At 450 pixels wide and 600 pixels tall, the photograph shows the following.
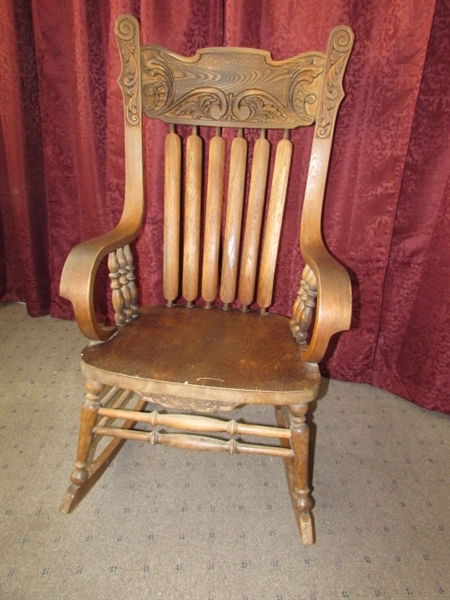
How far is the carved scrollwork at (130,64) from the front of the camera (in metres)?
0.89

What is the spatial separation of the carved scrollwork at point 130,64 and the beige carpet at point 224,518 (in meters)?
0.97

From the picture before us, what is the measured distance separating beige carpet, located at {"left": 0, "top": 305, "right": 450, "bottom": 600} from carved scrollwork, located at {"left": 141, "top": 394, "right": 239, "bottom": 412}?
0.38m

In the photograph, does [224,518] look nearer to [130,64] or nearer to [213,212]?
[213,212]

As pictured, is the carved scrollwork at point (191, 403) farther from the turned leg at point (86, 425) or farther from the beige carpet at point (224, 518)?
the beige carpet at point (224, 518)

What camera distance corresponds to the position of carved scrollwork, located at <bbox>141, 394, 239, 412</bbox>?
75cm

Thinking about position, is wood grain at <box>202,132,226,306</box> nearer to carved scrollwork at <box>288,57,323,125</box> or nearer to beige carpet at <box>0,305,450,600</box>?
carved scrollwork at <box>288,57,323,125</box>

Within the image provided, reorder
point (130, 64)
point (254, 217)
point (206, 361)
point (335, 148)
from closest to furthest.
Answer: point (206, 361), point (130, 64), point (254, 217), point (335, 148)

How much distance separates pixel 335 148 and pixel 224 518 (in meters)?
1.17

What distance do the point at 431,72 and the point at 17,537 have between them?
5.46 feet

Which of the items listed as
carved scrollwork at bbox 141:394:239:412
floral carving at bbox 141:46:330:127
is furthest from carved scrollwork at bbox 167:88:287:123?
carved scrollwork at bbox 141:394:239:412

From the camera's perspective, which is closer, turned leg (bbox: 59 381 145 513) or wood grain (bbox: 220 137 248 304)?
turned leg (bbox: 59 381 145 513)

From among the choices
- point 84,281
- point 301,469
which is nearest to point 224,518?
point 301,469

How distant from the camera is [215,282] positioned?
3.51 ft

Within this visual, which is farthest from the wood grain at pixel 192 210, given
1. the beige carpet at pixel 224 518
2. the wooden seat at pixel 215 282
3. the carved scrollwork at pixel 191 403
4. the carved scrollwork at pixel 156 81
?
the beige carpet at pixel 224 518
